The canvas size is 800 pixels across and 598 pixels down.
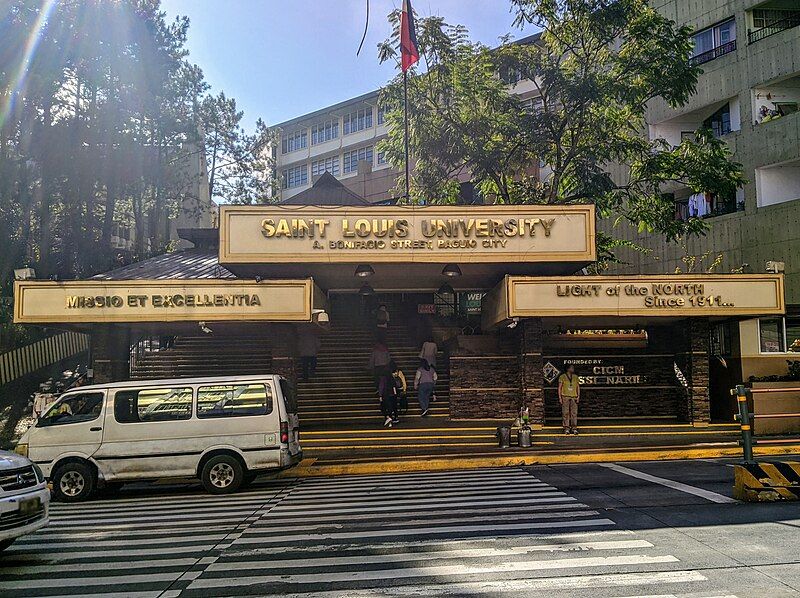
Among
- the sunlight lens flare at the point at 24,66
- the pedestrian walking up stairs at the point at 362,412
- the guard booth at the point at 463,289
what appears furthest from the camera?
the sunlight lens flare at the point at 24,66

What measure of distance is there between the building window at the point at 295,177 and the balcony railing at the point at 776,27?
42.6 metres

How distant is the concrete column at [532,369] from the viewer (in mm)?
19438

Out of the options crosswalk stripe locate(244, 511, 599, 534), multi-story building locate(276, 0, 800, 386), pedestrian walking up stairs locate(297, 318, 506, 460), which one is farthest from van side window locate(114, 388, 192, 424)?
multi-story building locate(276, 0, 800, 386)

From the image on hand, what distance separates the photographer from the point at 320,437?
18.7 meters

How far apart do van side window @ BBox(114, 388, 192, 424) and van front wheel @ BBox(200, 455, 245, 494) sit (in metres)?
0.96

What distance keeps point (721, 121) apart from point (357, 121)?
113 ft

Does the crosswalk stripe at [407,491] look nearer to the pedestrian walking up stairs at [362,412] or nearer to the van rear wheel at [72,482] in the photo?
the van rear wheel at [72,482]

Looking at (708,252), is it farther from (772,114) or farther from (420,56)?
(420,56)

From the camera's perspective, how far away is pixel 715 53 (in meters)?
30.7

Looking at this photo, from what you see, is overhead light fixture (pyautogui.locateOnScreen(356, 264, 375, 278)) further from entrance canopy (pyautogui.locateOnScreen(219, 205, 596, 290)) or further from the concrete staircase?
the concrete staircase

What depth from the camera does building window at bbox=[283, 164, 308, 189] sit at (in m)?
65.9

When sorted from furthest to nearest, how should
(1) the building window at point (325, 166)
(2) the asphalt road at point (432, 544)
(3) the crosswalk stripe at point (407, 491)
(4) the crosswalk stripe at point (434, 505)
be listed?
(1) the building window at point (325, 166)
(3) the crosswalk stripe at point (407, 491)
(4) the crosswalk stripe at point (434, 505)
(2) the asphalt road at point (432, 544)

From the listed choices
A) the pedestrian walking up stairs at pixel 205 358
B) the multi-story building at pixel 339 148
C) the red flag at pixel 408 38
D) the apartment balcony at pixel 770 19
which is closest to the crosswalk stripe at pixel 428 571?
the pedestrian walking up stairs at pixel 205 358

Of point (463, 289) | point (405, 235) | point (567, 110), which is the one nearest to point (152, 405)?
point (405, 235)
